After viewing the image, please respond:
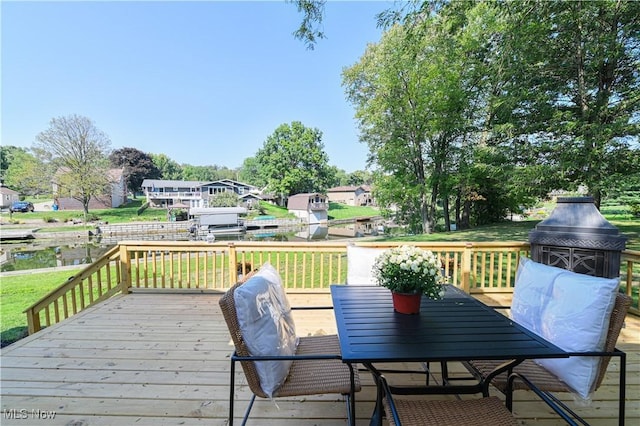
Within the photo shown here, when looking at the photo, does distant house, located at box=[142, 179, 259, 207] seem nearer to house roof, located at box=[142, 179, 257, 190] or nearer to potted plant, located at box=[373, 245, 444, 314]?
house roof, located at box=[142, 179, 257, 190]

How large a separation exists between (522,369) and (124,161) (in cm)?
4734

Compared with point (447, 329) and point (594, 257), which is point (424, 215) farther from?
point (447, 329)

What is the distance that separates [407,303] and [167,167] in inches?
2714

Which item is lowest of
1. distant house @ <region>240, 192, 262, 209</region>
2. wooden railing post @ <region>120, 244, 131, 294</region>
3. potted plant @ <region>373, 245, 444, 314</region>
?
wooden railing post @ <region>120, 244, 131, 294</region>

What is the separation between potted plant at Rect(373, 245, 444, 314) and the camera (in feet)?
5.28

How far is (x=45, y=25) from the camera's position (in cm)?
508

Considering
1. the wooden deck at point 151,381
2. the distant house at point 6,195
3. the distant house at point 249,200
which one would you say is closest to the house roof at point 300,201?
the distant house at point 249,200

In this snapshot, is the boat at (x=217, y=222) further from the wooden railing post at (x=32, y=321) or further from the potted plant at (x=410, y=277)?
the potted plant at (x=410, y=277)

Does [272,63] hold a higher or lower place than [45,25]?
higher

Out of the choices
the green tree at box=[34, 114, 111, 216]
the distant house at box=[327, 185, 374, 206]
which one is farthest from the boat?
the distant house at box=[327, 185, 374, 206]

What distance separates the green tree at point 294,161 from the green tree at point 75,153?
56.6 feet

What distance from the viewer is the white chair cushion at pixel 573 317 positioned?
1389 millimetres

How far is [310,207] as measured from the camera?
1224 inches

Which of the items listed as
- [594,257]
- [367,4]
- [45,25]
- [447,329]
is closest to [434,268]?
[447,329]
